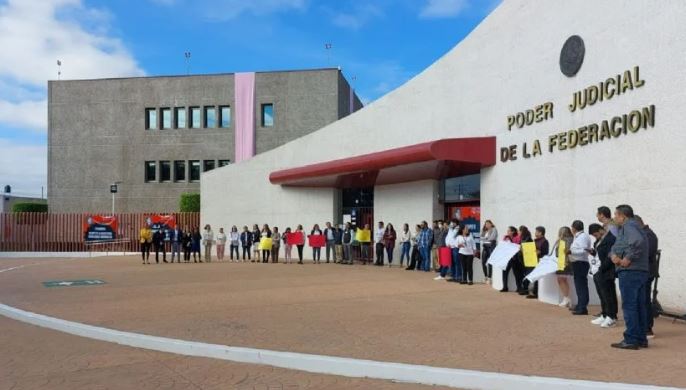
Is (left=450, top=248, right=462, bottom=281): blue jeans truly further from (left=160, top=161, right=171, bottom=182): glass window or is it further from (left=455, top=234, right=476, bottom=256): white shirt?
(left=160, top=161, right=171, bottom=182): glass window

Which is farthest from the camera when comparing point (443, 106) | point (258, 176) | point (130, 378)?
point (258, 176)

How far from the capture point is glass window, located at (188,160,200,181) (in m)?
44.0

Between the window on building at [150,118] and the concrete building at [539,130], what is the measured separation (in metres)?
20.5

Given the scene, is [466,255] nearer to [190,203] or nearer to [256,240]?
[256,240]

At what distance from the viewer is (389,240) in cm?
2273

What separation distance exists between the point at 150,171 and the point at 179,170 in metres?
2.18

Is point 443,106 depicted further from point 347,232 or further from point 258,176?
point 258,176

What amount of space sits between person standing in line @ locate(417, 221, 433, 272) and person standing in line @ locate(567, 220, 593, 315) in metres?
9.47

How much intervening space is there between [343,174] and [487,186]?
22.8ft

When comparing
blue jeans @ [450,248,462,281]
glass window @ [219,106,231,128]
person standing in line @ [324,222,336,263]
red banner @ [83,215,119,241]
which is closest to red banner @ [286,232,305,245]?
person standing in line @ [324,222,336,263]

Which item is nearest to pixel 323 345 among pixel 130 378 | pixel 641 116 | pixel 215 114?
pixel 130 378

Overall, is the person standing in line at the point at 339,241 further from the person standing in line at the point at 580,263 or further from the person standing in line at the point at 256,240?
the person standing in line at the point at 580,263

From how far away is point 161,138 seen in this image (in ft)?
145

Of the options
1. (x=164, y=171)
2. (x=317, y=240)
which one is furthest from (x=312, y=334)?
(x=164, y=171)
